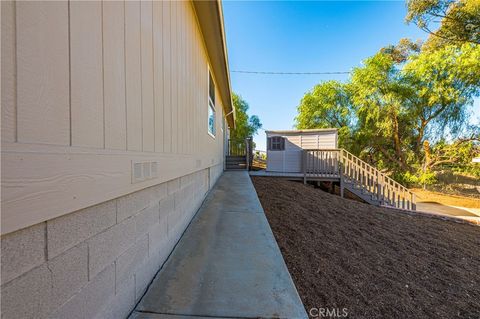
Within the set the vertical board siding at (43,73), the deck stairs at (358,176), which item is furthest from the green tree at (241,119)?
the vertical board siding at (43,73)

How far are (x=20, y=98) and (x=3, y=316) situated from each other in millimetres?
688

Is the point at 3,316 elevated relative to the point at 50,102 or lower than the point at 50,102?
lower

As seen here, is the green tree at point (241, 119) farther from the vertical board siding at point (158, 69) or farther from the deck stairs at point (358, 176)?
the vertical board siding at point (158, 69)

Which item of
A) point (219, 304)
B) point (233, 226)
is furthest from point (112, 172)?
point (233, 226)

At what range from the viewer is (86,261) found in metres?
0.95

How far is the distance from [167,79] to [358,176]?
26.4ft

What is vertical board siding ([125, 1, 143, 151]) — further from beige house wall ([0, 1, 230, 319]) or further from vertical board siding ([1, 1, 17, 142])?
vertical board siding ([1, 1, 17, 142])

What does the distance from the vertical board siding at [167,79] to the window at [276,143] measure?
9.13 metres

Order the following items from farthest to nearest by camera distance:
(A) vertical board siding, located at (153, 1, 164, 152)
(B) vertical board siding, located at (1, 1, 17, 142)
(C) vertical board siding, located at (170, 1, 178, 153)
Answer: (C) vertical board siding, located at (170, 1, 178, 153), (A) vertical board siding, located at (153, 1, 164, 152), (B) vertical board siding, located at (1, 1, 17, 142)

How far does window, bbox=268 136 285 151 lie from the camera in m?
10.8

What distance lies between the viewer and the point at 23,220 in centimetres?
64

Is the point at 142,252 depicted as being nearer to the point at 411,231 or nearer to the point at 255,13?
the point at 411,231

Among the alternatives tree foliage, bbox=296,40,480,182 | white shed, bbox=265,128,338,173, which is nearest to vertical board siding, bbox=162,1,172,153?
white shed, bbox=265,128,338,173

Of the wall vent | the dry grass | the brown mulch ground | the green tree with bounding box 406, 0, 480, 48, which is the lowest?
the dry grass
